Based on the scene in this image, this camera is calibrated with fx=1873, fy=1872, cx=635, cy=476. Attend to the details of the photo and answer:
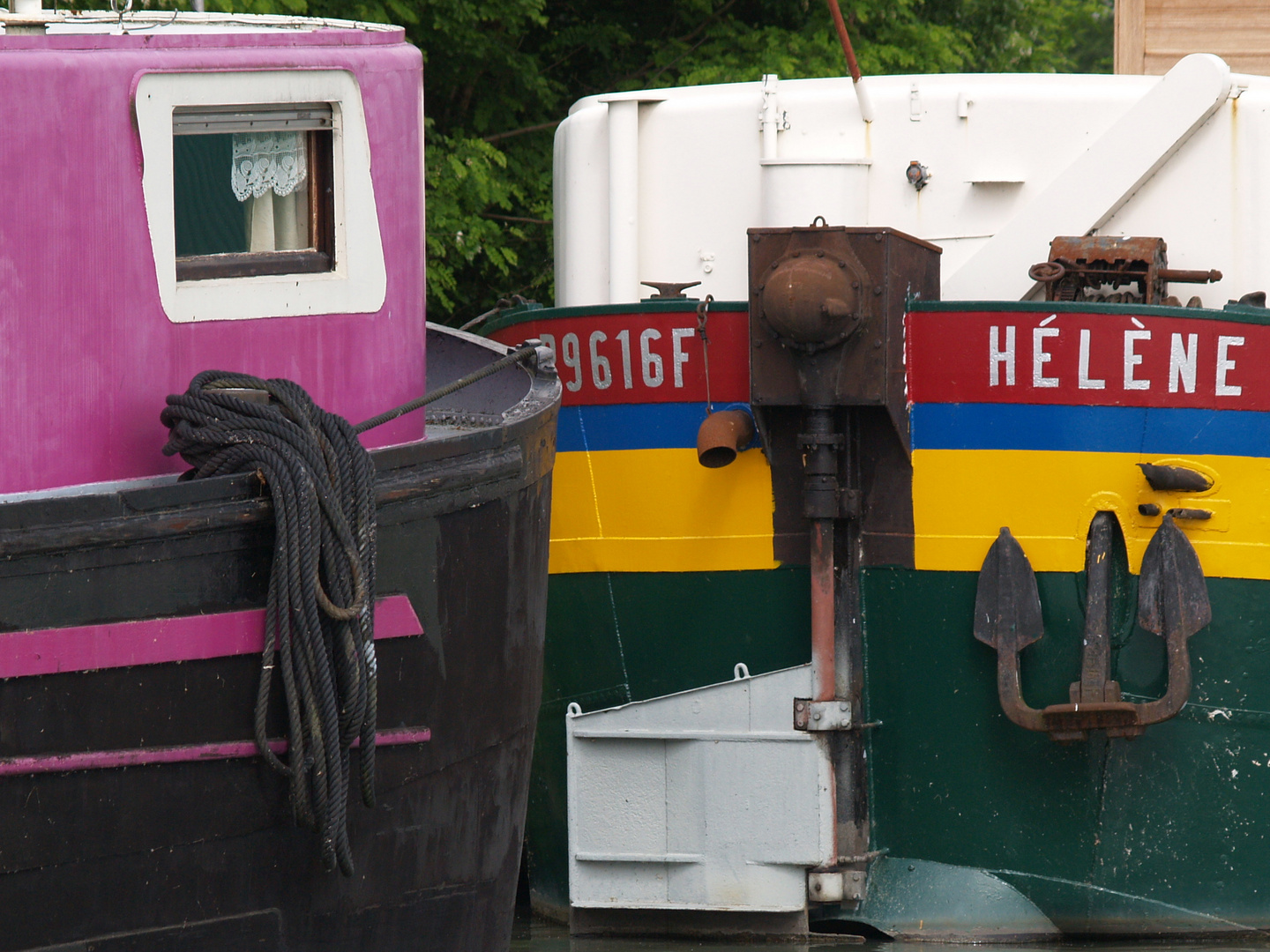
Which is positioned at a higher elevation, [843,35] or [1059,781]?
[843,35]

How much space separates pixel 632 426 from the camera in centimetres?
598

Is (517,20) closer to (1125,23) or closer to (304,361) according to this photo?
(1125,23)

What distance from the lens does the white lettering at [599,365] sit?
595cm

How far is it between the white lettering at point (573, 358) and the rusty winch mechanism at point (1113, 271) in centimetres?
145

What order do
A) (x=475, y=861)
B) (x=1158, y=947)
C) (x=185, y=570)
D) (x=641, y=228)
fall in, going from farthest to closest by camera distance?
(x=641, y=228), (x=1158, y=947), (x=475, y=861), (x=185, y=570)

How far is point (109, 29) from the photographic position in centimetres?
398

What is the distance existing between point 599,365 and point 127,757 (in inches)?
103

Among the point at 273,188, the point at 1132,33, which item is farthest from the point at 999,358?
the point at 1132,33

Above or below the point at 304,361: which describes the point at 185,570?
below

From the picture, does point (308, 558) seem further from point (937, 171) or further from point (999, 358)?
point (937, 171)

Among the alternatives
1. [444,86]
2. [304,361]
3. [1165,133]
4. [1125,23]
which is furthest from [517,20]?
[304,361]

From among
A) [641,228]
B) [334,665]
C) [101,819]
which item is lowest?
[101,819]

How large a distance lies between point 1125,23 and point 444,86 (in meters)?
3.65

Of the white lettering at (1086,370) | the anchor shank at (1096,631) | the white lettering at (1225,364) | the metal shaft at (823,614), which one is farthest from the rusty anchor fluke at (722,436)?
the white lettering at (1225,364)
